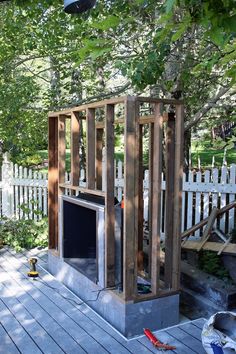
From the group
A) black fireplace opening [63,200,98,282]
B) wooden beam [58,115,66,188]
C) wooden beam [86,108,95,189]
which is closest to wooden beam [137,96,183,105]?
wooden beam [86,108,95,189]

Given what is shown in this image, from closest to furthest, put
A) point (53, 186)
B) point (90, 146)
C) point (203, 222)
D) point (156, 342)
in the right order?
point (156, 342)
point (90, 146)
point (203, 222)
point (53, 186)

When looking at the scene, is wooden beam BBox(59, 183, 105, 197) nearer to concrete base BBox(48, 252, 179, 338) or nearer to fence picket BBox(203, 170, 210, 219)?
concrete base BBox(48, 252, 179, 338)

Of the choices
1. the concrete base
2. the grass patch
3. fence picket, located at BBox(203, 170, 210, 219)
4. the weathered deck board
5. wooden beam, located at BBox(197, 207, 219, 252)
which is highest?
the grass patch

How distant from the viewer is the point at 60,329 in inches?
129

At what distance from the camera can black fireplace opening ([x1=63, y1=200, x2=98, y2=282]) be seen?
12.5ft

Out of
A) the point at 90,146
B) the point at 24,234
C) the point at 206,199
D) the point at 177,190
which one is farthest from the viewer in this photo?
the point at 24,234

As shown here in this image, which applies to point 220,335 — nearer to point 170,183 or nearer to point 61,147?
point 170,183

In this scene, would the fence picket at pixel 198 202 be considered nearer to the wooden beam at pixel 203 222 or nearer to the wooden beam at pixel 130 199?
the wooden beam at pixel 203 222

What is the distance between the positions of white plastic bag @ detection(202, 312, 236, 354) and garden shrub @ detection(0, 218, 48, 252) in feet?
11.8

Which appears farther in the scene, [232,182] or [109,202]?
[232,182]

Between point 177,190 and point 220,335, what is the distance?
126 centimetres

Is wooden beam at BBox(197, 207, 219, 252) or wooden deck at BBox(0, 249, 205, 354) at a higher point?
wooden beam at BBox(197, 207, 219, 252)

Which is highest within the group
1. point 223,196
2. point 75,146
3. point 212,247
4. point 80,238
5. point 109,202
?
point 75,146

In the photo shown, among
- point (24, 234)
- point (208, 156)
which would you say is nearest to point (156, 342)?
point (24, 234)
